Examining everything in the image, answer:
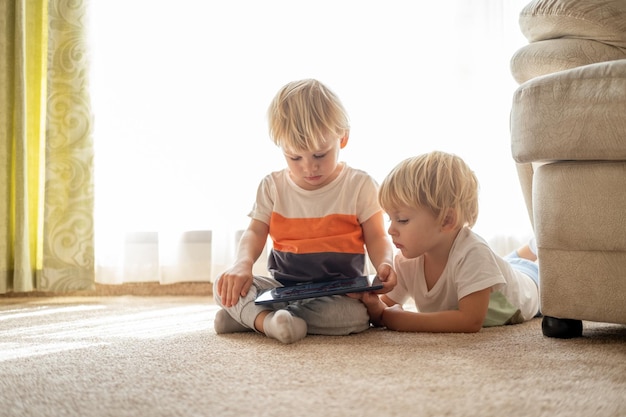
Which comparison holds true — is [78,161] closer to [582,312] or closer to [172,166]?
[172,166]

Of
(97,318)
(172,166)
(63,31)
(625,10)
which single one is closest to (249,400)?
(97,318)

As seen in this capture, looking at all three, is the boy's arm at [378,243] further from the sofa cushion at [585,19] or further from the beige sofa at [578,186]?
the sofa cushion at [585,19]

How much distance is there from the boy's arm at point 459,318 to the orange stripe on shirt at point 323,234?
223 millimetres

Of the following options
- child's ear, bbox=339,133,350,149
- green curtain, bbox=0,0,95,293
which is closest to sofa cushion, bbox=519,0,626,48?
child's ear, bbox=339,133,350,149

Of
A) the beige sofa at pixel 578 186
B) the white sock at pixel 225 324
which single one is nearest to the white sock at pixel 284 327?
the white sock at pixel 225 324

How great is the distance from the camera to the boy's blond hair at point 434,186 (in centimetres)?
141

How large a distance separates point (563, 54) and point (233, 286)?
2.91ft

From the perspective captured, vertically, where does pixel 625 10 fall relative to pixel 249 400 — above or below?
above

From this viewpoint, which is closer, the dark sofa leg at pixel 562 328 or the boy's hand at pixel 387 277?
the dark sofa leg at pixel 562 328

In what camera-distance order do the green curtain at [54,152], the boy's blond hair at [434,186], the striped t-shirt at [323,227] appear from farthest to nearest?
the green curtain at [54,152] < the striped t-shirt at [323,227] < the boy's blond hair at [434,186]

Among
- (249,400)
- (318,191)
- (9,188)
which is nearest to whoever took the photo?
(249,400)

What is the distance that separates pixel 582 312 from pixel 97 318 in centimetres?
111

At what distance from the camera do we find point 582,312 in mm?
1263

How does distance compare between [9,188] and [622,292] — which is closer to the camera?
[622,292]
